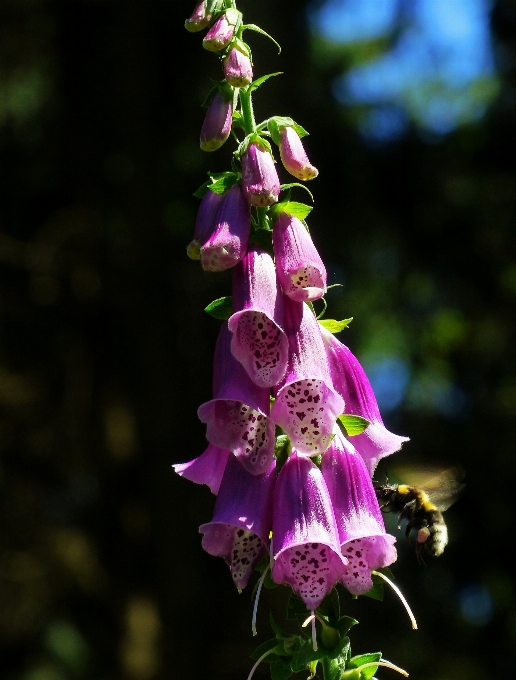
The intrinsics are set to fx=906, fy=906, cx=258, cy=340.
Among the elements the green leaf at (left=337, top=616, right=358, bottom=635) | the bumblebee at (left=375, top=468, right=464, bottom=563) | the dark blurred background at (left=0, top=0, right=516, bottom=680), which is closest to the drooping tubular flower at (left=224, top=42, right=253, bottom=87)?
the green leaf at (left=337, top=616, right=358, bottom=635)

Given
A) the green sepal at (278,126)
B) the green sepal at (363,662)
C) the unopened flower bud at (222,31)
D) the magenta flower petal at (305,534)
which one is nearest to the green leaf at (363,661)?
the green sepal at (363,662)

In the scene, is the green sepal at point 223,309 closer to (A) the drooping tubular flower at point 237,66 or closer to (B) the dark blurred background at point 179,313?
(A) the drooping tubular flower at point 237,66

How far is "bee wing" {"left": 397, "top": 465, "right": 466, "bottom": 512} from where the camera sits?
88.2 inches

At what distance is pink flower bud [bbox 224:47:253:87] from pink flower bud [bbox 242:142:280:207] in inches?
4.3

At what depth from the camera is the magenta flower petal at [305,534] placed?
1337 millimetres

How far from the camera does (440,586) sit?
6.69 m

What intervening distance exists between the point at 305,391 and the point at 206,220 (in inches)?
→ 12.7

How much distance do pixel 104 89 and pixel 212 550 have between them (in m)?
6.04

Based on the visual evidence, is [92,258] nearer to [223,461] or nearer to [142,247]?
[142,247]

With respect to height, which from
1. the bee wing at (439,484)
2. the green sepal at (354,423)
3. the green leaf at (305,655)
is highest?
the bee wing at (439,484)

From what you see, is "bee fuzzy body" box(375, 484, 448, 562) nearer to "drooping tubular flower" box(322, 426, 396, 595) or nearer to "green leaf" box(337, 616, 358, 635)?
"drooping tubular flower" box(322, 426, 396, 595)

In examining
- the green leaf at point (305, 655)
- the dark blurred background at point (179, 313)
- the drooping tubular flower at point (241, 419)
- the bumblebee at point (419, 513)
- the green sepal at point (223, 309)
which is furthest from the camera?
the dark blurred background at point (179, 313)

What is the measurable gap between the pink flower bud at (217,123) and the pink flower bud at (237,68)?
51 millimetres

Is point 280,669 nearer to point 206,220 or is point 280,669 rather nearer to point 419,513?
point 206,220
